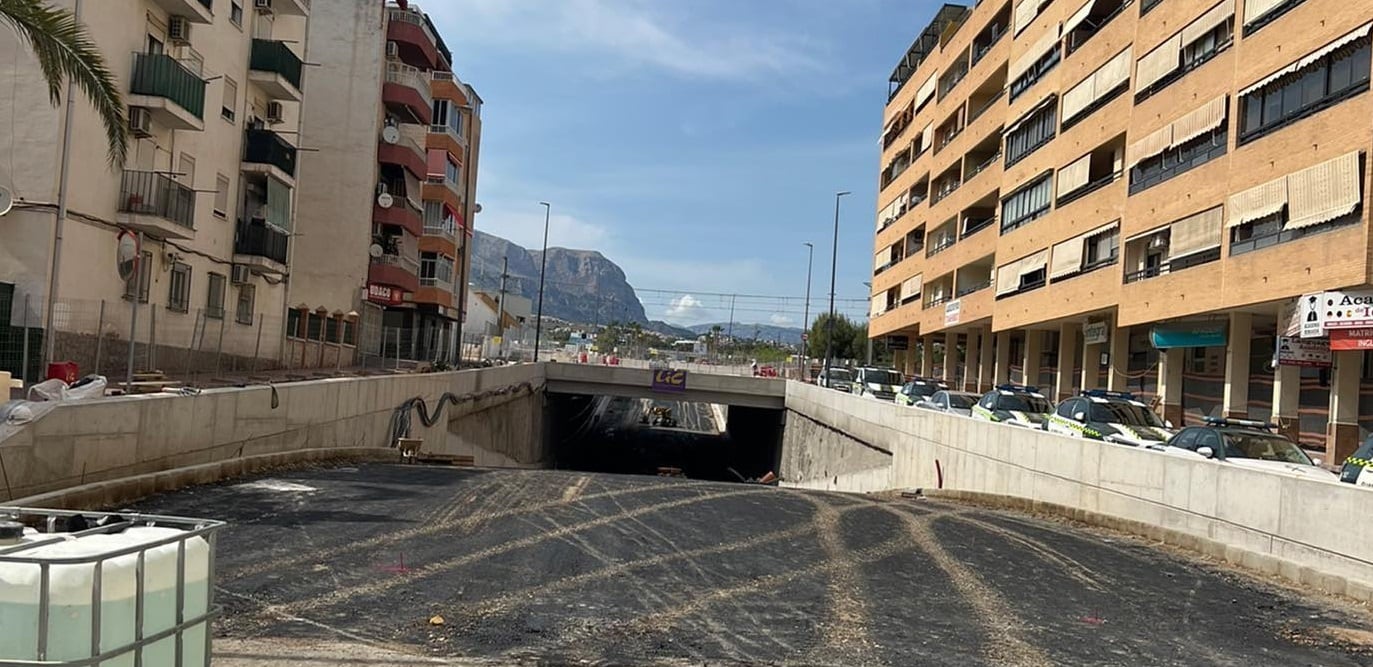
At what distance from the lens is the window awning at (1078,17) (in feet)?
120

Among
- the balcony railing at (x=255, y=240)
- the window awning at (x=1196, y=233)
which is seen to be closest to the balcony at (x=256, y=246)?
the balcony railing at (x=255, y=240)

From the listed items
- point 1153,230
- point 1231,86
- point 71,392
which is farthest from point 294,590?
point 1153,230

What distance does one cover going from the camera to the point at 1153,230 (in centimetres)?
3042

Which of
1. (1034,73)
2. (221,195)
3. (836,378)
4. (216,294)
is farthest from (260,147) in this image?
(836,378)

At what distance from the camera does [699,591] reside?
9312 mm

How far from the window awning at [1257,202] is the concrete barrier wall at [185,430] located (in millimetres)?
20338

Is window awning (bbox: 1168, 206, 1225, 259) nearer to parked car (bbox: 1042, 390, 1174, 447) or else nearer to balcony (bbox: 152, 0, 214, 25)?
parked car (bbox: 1042, 390, 1174, 447)

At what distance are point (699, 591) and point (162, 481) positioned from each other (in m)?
7.53

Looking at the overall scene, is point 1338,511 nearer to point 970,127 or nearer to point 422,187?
point 970,127

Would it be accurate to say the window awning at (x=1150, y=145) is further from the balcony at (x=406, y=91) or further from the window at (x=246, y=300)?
the balcony at (x=406, y=91)

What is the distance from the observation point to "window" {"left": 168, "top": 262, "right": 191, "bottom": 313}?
28.6 meters

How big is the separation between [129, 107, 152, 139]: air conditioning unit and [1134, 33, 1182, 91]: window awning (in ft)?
88.5

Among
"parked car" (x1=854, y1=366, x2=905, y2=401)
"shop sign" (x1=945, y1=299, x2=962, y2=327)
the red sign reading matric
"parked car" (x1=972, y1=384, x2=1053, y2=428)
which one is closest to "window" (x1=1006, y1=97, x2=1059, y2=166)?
"shop sign" (x1=945, y1=299, x2=962, y2=327)

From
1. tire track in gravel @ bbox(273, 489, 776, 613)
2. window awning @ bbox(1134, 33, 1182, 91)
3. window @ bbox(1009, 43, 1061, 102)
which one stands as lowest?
tire track in gravel @ bbox(273, 489, 776, 613)
